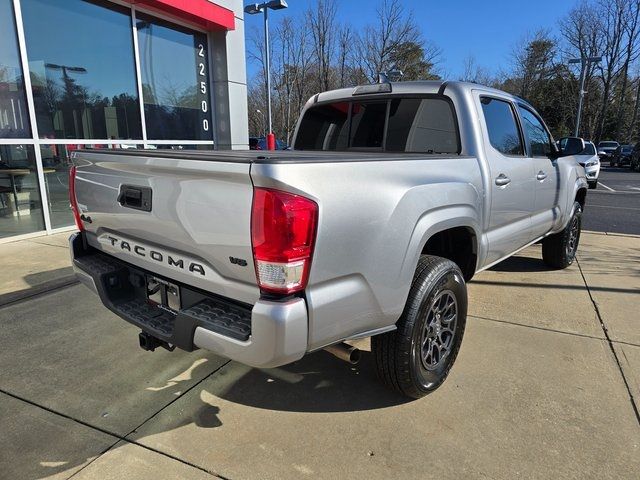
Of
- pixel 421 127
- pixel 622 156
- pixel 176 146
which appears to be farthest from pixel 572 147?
pixel 622 156

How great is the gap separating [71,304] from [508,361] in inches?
149

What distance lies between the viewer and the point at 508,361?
127 inches

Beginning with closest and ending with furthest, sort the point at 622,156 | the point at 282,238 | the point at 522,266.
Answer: the point at 282,238 → the point at 522,266 → the point at 622,156

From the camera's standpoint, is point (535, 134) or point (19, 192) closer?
point (535, 134)

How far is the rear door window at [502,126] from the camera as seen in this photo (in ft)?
11.7

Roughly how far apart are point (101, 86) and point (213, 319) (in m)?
7.55

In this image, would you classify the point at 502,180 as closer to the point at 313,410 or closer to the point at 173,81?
the point at 313,410

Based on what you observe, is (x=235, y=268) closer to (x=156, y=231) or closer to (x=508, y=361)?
(x=156, y=231)

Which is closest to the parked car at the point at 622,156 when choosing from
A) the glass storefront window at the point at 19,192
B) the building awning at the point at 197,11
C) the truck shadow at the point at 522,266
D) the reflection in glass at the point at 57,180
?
the building awning at the point at 197,11

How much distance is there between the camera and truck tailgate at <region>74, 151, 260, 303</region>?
193 centimetres

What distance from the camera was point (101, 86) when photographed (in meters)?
8.09

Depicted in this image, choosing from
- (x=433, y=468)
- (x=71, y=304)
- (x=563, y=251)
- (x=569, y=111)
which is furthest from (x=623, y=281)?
(x=569, y=111)

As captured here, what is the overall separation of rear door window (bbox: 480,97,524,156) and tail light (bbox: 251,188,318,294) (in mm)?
2212

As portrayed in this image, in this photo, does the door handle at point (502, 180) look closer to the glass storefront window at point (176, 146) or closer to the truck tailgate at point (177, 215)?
the truck tailgate at point (177, 215)
